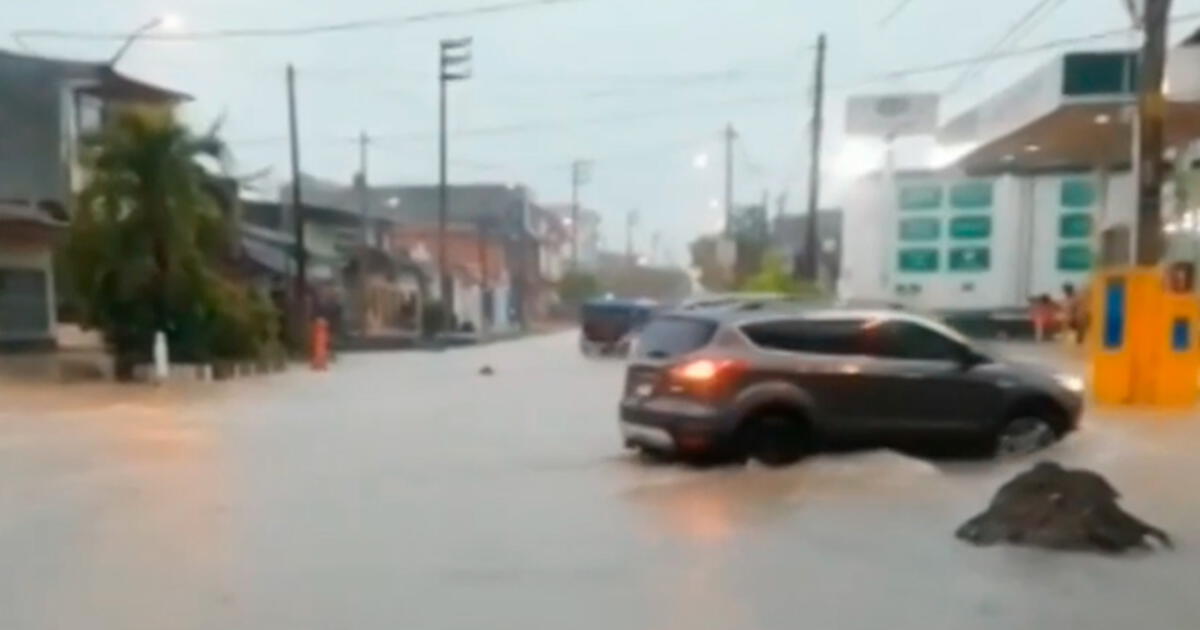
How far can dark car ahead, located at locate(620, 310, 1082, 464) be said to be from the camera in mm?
12555

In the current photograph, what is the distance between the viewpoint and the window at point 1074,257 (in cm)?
3988

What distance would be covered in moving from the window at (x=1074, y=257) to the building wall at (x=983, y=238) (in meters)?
0.03

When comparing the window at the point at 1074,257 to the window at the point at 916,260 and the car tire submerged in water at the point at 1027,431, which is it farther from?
the car tire submerged in water at the point at 1027,431

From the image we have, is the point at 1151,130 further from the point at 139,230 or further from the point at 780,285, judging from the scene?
the point at 780,285

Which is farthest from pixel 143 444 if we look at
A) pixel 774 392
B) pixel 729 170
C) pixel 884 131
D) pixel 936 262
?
pixel 729 170

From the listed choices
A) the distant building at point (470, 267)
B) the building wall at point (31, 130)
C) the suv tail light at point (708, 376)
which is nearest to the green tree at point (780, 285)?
the building wall at point (31, 130)

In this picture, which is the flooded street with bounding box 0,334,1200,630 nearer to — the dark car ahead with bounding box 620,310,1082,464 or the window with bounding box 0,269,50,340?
the dark car ahead with bounding box 620,310,1082,464

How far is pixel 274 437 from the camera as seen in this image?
16.5 meters

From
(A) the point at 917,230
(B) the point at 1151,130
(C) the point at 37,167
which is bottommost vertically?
(A) the point at 917,230

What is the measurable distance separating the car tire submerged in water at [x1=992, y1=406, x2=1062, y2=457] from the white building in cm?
1891

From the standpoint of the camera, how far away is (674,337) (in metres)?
13.1

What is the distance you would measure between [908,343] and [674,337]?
2288mm

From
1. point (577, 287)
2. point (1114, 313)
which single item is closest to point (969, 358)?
point (1114, 313)

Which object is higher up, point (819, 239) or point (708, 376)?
point (819, 239)
